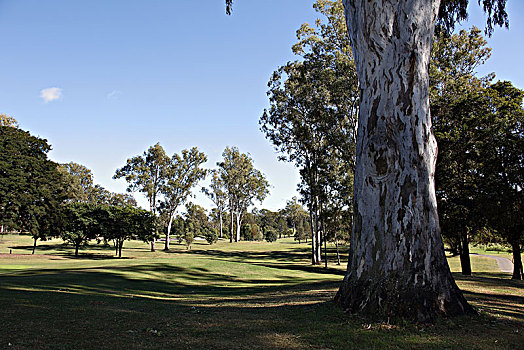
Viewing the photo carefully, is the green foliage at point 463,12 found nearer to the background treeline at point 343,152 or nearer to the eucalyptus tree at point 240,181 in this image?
the background treeline at point 343,152

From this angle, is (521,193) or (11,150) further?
(11,150)

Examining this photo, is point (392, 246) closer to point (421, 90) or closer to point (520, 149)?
point (421, 90)

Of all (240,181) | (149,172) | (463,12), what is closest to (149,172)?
(149,172)

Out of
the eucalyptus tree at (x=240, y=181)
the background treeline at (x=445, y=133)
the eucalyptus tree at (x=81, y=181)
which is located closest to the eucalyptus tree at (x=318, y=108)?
the background treeline at (x=445, y=133)

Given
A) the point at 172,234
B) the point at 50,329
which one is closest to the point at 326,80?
the point at 50,329

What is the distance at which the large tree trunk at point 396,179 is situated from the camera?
6.27m

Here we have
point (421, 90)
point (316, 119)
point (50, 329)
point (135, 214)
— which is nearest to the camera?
point (50, 329)

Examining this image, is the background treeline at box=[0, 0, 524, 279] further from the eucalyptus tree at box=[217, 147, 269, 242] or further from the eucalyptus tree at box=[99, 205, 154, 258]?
the eucalyptus tree at box=[217, 147, 269, 242]

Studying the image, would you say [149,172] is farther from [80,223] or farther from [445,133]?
[445,133]

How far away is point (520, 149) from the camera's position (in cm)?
1820

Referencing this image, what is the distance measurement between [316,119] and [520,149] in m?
13.8

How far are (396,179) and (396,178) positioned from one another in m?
0.02

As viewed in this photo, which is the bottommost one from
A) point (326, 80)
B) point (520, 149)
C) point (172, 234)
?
point (172, 234)

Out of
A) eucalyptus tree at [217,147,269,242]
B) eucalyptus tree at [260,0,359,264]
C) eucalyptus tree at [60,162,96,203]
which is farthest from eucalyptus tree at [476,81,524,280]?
eucalyptus tree at [60,162,96,203]
